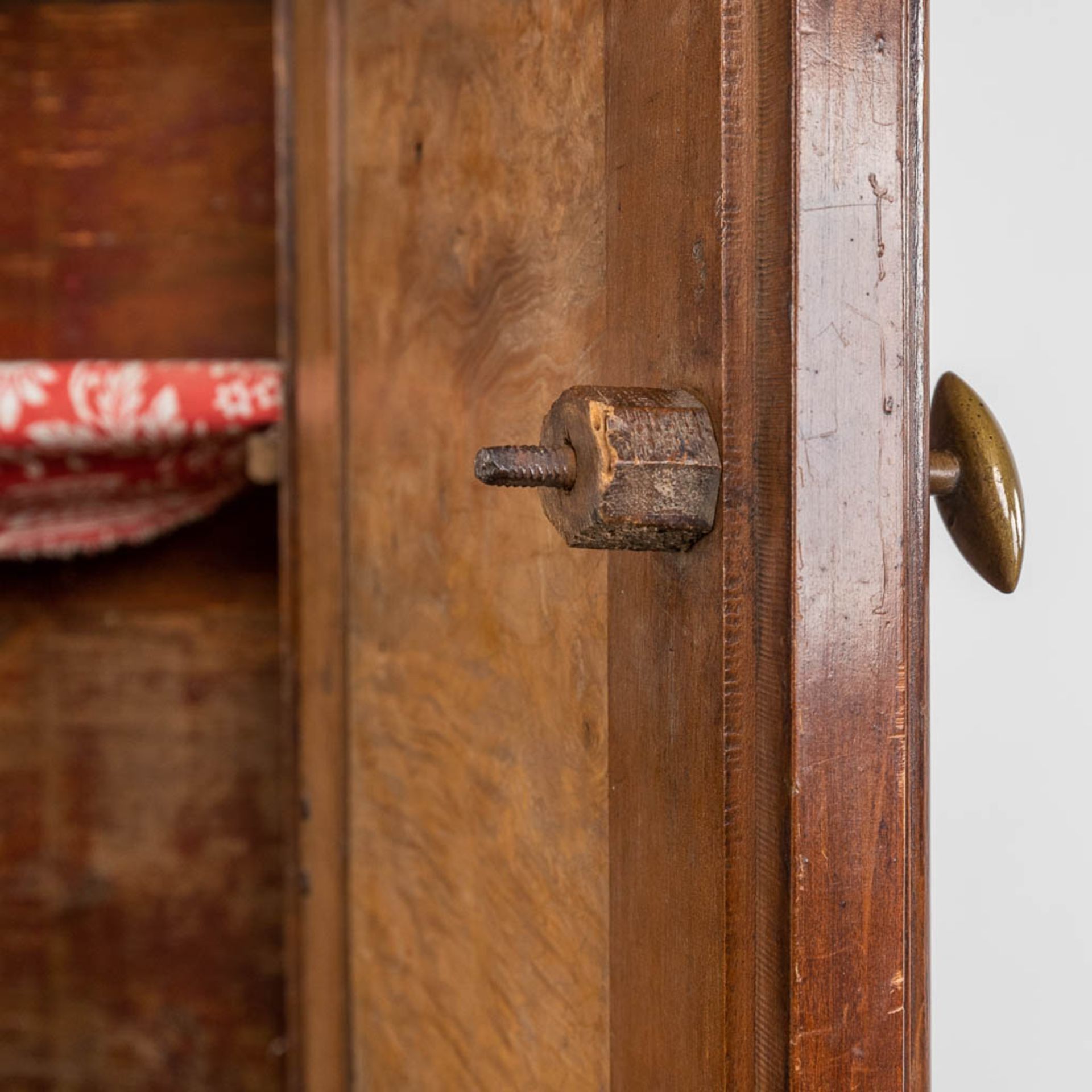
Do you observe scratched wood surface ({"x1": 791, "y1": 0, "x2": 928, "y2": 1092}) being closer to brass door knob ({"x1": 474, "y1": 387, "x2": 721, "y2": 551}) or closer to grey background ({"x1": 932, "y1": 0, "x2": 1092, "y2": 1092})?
brass door knob ({"x1": 474, "y1": 387, "x2": 721, "y2": 551})

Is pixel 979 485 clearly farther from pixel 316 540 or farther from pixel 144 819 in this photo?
pixel 144 819

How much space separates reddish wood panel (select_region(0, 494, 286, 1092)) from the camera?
4.00 ft

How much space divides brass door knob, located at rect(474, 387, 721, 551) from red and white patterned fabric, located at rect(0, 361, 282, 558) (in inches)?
29.7

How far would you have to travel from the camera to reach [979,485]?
1.15 feet

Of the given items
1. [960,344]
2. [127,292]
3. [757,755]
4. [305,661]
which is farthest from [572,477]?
[127,292]

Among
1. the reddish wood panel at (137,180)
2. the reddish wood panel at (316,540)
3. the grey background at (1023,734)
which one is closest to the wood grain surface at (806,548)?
the grey background at (1023,734)

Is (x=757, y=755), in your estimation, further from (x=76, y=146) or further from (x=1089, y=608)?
(x=76, y=146)

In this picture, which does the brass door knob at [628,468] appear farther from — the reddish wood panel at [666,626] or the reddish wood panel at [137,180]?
the reddish wood panel at [137,180]

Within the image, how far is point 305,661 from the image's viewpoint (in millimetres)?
920

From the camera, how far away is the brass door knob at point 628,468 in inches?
10.9

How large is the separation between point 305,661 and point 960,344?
58 cm

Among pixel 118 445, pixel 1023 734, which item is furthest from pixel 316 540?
pixel 1023 734

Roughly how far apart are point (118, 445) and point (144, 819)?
47cm

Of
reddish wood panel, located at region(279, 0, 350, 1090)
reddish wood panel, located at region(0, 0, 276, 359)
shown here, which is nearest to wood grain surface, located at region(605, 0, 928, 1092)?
reddish wood panel, located at region(279, 0, 350, 1090)
